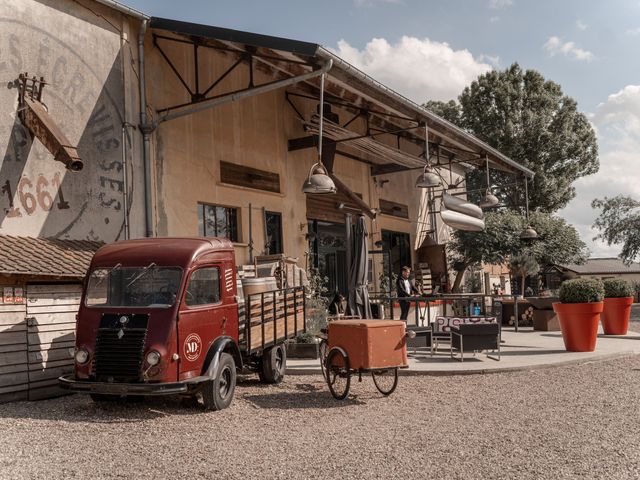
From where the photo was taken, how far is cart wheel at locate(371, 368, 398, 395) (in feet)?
27.9

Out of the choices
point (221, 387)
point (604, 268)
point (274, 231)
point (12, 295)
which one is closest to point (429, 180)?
point (274, 231)

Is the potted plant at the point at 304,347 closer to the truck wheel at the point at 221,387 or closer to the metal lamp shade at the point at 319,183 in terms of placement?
the metal lamp shade at the point at 319,183

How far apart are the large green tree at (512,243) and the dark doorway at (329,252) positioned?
6.12 meters

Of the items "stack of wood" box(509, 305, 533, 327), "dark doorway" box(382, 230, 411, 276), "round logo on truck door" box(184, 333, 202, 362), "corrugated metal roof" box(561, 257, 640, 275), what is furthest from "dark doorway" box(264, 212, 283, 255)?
"corrugated metal roof" box(561, 257, 640, 275)

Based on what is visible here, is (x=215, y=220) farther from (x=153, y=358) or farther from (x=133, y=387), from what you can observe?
(x=133, y=387)

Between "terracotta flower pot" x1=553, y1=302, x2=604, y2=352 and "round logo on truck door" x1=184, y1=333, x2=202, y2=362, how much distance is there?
25.3 feet

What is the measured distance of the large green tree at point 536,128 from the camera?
39.0 meters

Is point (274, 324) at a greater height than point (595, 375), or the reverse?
point (274, 324)

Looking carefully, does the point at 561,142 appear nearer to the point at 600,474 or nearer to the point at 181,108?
the point at 181,108

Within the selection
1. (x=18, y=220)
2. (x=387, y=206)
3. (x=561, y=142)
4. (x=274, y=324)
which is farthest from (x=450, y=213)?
(x=561, y=142)

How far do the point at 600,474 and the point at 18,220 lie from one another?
9.16m

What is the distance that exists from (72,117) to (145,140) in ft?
5.66

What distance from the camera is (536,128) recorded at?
38.9m

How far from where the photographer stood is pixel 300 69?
571 inches
